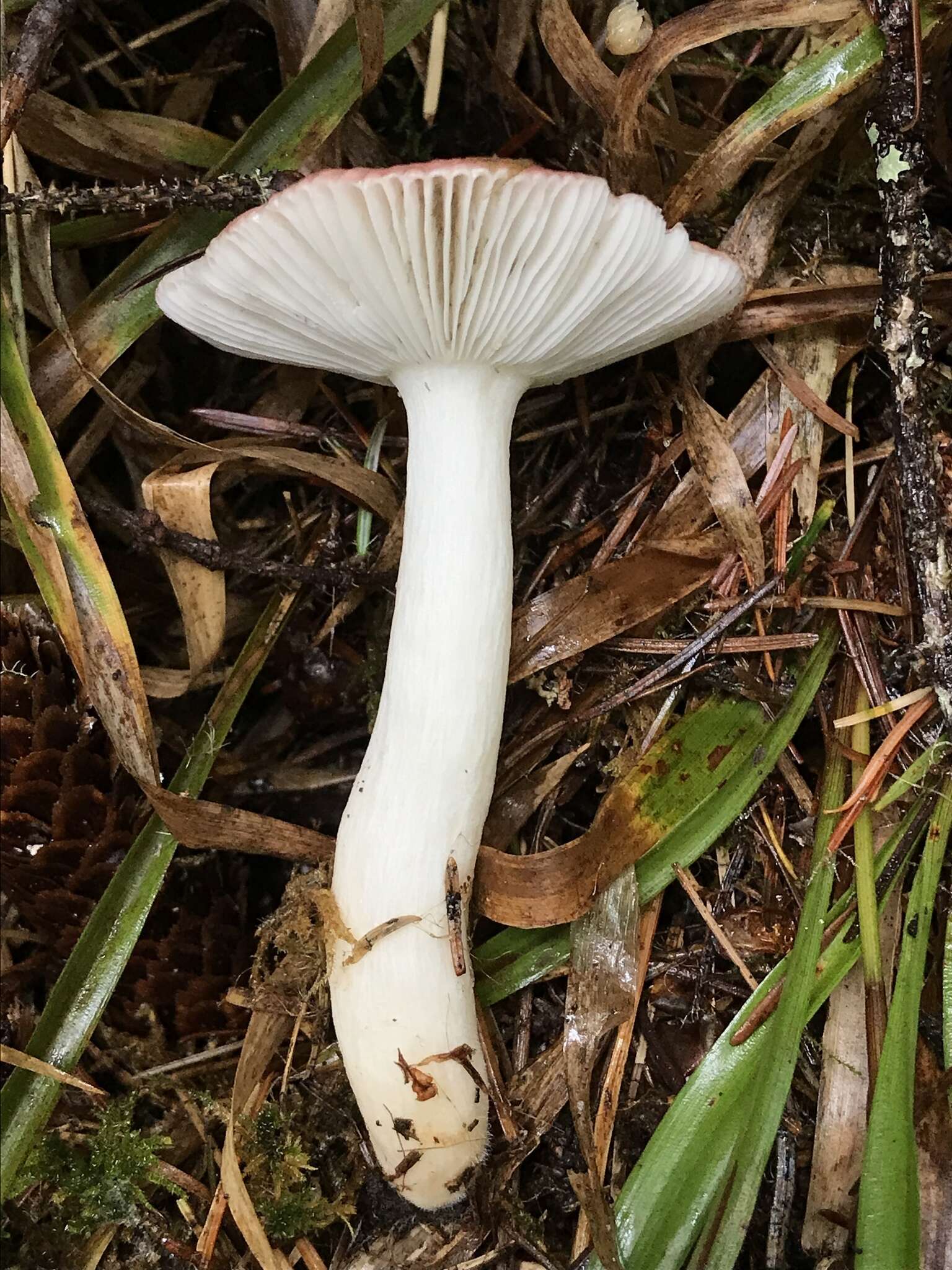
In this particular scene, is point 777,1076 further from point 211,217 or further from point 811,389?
point 211,217

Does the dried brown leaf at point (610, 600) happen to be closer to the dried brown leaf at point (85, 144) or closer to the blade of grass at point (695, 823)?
the blade of grass at point (695, 823)

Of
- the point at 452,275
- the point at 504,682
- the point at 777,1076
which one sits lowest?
the point at 777,1076

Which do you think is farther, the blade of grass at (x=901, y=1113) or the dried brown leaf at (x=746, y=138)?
the dried brown leaf at (x=746, y=138)

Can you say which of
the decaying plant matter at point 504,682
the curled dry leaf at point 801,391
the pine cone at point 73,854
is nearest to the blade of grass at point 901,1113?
the decaying plant matter at point 504,682

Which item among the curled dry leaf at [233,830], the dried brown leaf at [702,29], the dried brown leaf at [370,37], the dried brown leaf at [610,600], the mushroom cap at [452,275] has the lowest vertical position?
the curled dry leaf at [233,830]

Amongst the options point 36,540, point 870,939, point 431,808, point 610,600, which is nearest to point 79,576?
point 36,540

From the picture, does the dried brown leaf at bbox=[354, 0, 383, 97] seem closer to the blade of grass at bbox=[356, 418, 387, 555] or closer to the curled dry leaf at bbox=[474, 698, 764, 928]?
the blade of grass at bbox=[356, 418, 387, 555]
